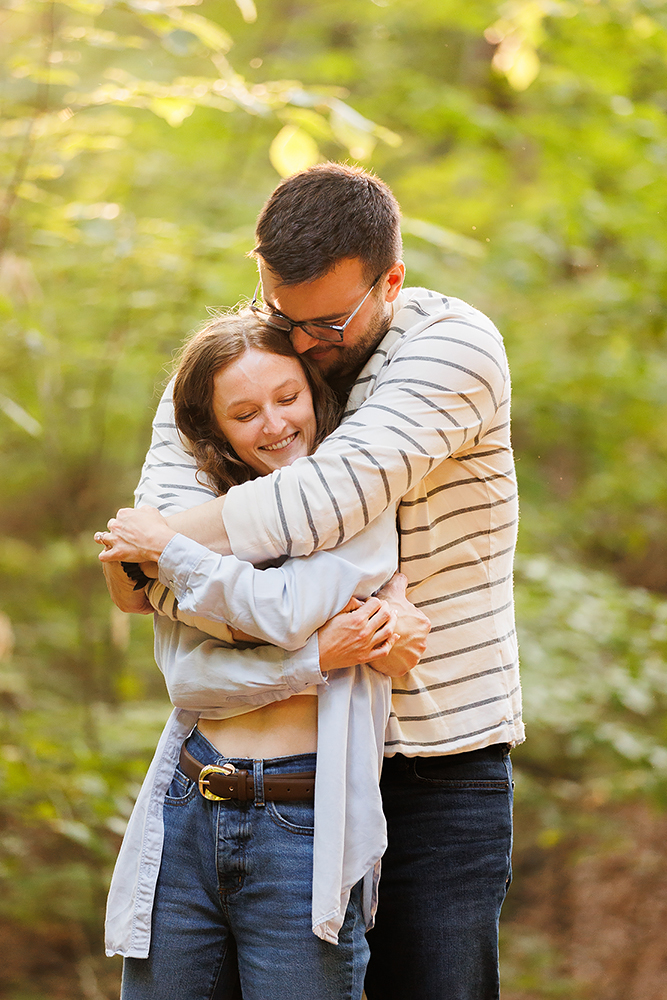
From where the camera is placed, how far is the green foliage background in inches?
124

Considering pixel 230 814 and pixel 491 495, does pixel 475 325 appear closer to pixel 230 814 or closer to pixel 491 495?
pixel 491 495

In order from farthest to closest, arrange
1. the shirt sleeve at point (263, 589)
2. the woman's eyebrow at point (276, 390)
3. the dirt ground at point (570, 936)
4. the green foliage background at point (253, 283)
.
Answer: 1. the dirt ground at point (570, 936)
2. the green foliage background at point (253, 283)
3. the woman's eyebrow at point (276, 390)
4. the shirt sleeve at point (263, 589)

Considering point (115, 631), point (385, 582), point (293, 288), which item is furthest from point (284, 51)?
point (385, 582)

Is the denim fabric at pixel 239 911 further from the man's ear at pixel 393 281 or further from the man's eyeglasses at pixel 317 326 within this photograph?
the man's ear at pixel 393 281

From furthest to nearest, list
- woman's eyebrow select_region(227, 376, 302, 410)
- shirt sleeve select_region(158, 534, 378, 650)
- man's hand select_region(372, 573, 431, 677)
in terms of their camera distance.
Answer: woman's eyebrow select_region(227, 376, 302, 410) < man's hand select_region(372, 573, 431, 677) < shirt sleeve select_region(158, 534, 378, 650)

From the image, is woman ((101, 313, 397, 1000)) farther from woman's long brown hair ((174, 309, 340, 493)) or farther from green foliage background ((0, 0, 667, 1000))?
green foliage background ((0, 0, 667, 1000))

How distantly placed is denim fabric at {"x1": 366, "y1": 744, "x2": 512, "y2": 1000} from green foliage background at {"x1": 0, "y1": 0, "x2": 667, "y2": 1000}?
1225mm

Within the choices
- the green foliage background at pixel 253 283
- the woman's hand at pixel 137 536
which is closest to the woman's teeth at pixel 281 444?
the woman's hand at pixel 137 536

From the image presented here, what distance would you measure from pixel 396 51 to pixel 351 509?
408 centimetres

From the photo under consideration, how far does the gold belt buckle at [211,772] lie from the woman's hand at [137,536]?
35 centimetres

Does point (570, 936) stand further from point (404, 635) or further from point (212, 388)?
point (212, 388)

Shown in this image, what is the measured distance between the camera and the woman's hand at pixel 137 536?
1405mm

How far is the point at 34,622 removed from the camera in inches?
185

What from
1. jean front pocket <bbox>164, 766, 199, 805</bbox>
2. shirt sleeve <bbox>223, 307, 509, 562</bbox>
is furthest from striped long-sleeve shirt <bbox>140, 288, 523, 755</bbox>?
jean front pocket <bbox>164, 766, 199, 805</bbox>
